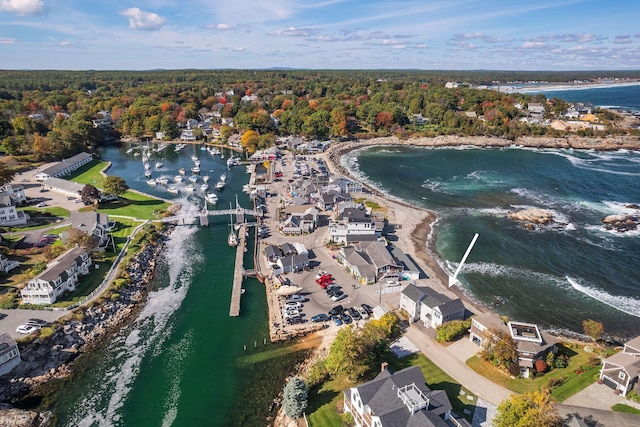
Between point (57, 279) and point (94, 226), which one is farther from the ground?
point (94, 226)

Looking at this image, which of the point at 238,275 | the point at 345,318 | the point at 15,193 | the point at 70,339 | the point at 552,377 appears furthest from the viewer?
the point at 15,193

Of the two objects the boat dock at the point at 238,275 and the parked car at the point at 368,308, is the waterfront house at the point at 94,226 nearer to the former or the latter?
the boat dock at the point at 238,275

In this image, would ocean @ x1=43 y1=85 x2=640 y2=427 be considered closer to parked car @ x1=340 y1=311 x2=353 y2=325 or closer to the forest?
parked car @ x1=340 y1=311 x2=353 y2=325

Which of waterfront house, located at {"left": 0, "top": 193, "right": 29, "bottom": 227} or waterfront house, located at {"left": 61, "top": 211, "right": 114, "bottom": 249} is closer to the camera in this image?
waterfront house, located at {"left": 61, "top": 211, "right": 114, "bottom": 249}

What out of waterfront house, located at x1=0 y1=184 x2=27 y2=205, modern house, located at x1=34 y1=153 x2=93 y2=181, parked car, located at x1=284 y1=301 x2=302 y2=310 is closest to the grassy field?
parked car, located at x1=284 y1=301 x2=302 y2=310

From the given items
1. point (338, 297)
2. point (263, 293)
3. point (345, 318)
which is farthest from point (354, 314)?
point (263, 293)

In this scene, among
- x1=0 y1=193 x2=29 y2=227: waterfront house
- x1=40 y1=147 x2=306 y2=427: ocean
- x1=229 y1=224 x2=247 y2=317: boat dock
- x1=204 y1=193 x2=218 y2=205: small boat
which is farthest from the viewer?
x1=204 y1=193 x2=218 y2=205: small boat

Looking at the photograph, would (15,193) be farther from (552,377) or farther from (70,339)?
(552,377)
